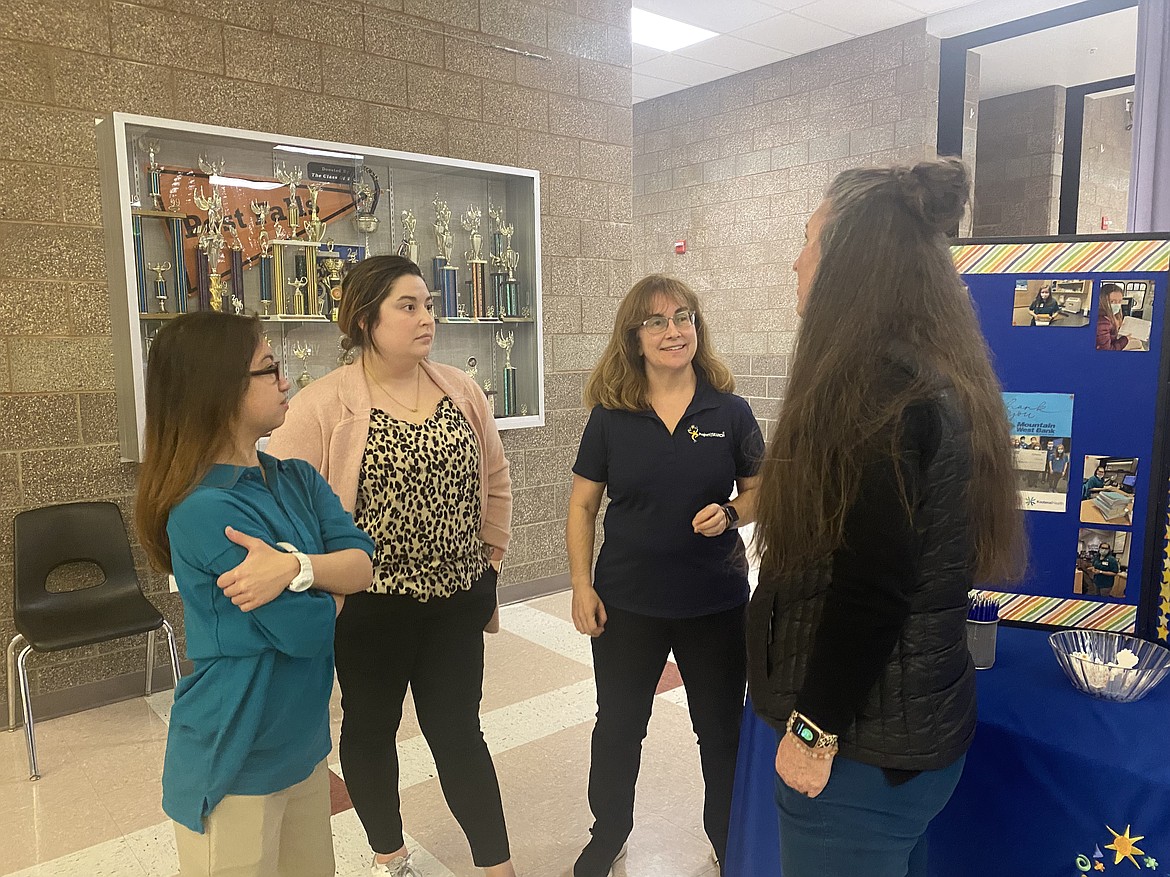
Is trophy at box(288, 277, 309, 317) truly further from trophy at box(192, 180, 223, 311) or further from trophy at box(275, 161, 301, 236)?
Answer: trophy at box(192, 180, 223, 311)

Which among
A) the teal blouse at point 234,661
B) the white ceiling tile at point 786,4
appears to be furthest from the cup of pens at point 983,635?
the white ceiling tile at point 786,4

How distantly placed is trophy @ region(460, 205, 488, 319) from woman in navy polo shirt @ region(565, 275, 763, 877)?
2.15 meters

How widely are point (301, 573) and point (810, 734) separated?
779 mm

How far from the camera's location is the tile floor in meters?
2.13

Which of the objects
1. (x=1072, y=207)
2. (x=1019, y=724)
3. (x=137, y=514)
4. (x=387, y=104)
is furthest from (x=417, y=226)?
(x=1072, y=207)

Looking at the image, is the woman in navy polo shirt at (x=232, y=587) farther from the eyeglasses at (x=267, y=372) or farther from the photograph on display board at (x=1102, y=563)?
the photograph on display board at (x=1102, y=563)

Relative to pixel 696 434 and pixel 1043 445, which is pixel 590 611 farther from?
pixel 1043 445

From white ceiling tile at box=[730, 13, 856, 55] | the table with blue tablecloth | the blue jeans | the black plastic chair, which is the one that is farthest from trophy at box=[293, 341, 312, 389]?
white ceiling tile at box=[730, 13, 856, 55]

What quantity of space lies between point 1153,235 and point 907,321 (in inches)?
32.7

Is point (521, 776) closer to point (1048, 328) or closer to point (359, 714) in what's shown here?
point (359, 714)

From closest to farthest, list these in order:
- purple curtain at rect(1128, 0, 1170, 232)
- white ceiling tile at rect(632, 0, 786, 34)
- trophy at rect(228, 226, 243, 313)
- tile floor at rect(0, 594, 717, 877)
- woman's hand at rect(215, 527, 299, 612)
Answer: woman's hand at rect(215, 527, 299, 612)
tile floor at rect(0, 594, 717, 877)
purple curtain at rect(1128, 0, 1170, 232)
trophy at rect(228, 226, 243, 313)
white ceiling tile at rect(632, 0, 786, 34)

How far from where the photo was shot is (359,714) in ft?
5.85

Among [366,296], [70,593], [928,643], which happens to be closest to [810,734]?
[928,643]

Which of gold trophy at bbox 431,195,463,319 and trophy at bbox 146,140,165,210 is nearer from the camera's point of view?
trophy at bbox 146,140,165,210
